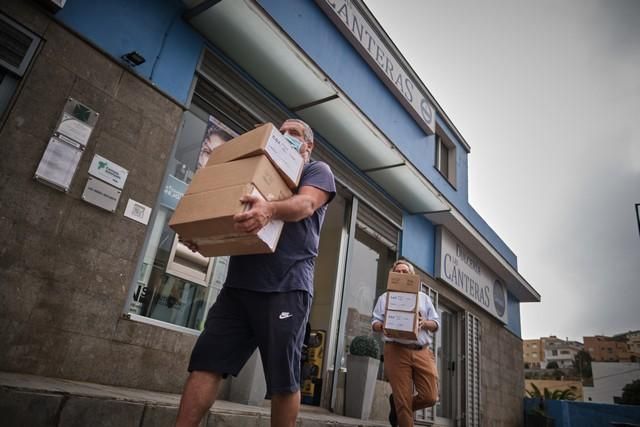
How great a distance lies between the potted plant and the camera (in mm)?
5242

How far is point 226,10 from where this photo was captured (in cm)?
396

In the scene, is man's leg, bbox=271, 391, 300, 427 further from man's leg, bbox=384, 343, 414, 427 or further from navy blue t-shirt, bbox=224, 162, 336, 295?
man's leg, bbox=384, 343, 414, 427

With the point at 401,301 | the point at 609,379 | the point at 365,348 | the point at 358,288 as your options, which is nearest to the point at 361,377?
the point at 365,348

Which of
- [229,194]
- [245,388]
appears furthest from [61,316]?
[229,194]

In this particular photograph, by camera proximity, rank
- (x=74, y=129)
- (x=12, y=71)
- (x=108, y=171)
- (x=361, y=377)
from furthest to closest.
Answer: (x=361, y=377)
(x=108, y=171)
(x=74, y=129)
(x=12, y=71)

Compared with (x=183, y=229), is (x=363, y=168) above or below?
above

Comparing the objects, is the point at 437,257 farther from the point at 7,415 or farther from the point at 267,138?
the point at 7,415

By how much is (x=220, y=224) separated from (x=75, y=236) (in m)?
1.98

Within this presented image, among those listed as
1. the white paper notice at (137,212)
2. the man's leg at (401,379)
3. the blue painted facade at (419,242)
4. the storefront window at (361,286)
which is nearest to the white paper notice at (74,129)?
the white paper notice at (137,212)

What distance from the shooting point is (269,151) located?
6.00 feet

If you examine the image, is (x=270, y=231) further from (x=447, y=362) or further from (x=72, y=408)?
(x=447, y=362)

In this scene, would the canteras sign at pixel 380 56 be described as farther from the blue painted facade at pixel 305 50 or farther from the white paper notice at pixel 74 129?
the white paper notice at pixel 74 129

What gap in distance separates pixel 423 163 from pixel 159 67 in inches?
228

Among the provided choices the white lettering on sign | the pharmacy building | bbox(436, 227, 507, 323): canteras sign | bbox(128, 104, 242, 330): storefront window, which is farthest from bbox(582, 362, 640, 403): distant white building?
the white lettering on sign
